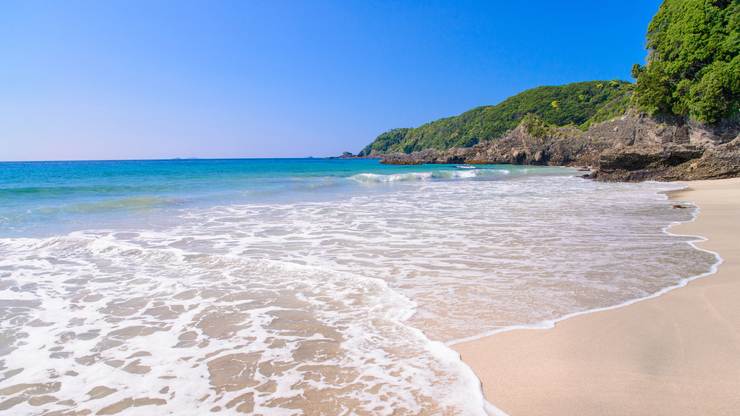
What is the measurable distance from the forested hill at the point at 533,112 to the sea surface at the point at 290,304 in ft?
247

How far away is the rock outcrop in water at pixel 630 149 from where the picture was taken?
1814 centimetres

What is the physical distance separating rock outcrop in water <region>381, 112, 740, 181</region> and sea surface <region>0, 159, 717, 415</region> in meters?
15.2

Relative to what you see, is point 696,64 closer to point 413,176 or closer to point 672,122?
point 672,122

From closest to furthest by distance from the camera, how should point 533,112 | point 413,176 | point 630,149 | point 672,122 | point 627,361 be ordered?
point 627,361 → point 630,149 → point 672,122 → point 413,176 → point 533,112

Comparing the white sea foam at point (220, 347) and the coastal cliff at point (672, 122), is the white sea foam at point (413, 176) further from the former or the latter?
the white sea foam at point (220, 347)

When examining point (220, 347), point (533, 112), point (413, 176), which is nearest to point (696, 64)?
point (413, 176)

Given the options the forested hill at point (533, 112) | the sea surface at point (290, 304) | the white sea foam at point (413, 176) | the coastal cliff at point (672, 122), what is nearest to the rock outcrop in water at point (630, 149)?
the coastal cliff at point (672, 122)

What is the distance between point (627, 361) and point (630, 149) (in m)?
Result: 24.4

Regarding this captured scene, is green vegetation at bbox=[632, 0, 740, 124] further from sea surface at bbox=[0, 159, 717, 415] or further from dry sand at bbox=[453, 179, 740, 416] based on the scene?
dry sand at bbox=[453, 179, 740, 416]

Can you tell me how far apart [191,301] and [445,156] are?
72.0 metres

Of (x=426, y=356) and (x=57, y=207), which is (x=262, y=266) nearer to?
(x=426, y=356)

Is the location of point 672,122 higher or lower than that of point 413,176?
higher

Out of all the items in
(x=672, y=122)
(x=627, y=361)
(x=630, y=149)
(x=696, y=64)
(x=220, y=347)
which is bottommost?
(x=220, y=347)

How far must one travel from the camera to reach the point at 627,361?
2322 millimetres
